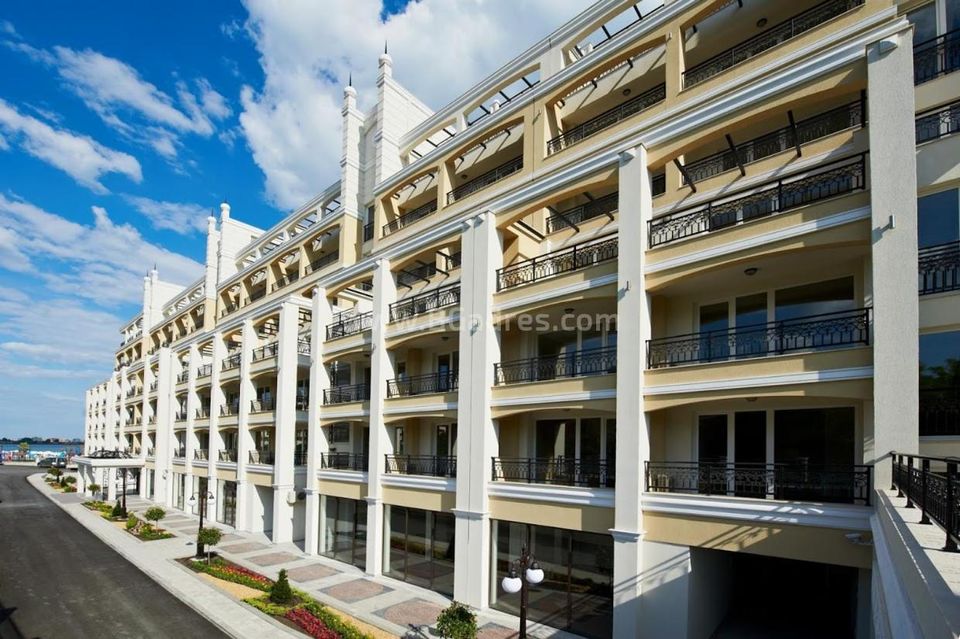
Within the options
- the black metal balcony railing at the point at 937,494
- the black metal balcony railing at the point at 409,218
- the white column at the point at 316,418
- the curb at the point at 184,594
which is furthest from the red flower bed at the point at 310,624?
the black metal balcony railing at the point at 409,218

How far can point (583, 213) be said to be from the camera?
1900 centimetres

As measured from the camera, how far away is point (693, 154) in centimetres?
1644

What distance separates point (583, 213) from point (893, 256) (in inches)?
395

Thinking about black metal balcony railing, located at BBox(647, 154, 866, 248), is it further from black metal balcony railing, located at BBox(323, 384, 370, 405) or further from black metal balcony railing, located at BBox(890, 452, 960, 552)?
black metal balcony railing, located at BBox(323, 384, 370, 405)

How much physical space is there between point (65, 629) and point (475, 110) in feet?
79.7

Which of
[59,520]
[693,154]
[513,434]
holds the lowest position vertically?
[59,520]

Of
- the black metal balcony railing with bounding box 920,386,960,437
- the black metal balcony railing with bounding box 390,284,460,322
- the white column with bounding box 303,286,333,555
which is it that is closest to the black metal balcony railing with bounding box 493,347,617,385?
the black metal balcony railing with bounding box 390,284,460,322

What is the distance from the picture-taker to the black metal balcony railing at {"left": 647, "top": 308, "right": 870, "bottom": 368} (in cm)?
1181

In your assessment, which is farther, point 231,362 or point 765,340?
point 231,362

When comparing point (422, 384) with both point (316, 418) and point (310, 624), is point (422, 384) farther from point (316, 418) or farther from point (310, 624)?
point (310, 624)

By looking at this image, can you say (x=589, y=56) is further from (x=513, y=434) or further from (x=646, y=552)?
(x=646, y=552)

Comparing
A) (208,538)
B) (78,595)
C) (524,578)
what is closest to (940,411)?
(524,578)

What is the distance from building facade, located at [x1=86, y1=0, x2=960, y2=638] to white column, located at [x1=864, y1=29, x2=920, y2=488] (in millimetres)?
41

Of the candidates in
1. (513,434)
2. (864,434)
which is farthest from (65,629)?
(864,434)
